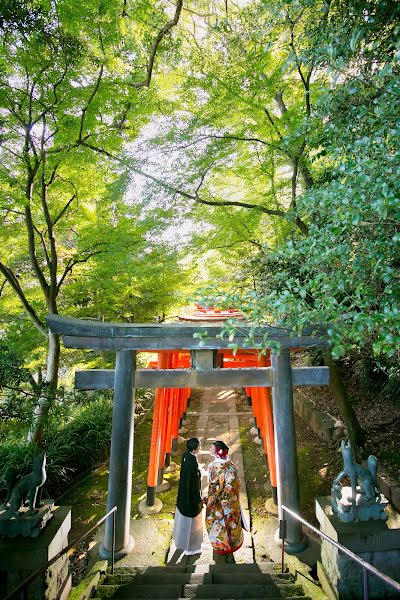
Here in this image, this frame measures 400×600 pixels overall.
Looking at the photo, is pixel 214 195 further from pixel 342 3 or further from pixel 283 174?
pixel 342 3

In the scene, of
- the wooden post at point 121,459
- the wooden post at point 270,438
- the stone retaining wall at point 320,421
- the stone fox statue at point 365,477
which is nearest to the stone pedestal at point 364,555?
the stone fox statue at point 365,477

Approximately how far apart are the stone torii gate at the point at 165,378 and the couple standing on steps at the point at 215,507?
80 cm

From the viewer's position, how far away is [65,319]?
5.02m

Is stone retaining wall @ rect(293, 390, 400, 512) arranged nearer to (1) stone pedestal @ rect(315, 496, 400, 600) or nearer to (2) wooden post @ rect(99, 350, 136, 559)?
(1) stone pedestal @ rect(315, 496, 400, 600)

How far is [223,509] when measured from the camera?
16.0ft

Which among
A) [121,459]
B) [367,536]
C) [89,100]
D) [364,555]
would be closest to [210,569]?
[121,459]

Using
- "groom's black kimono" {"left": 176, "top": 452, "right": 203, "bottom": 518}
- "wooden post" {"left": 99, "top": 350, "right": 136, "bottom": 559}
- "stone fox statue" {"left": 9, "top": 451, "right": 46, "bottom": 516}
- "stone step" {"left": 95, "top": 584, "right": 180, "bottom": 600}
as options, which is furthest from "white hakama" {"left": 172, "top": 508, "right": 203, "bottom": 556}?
"stone fox statue" {"left": 9, "top": 451, "right": 46, "bottom": 516}

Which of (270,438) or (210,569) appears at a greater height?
(270,438)

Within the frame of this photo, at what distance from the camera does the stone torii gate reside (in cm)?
500

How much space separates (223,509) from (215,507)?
120 mm

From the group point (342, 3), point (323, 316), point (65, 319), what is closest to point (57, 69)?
point (65, 319)

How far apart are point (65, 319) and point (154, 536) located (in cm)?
400

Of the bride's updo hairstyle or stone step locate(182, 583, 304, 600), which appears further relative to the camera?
the bride's updo hairstyle

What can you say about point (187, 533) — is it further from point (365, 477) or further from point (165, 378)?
point (365, 477)
